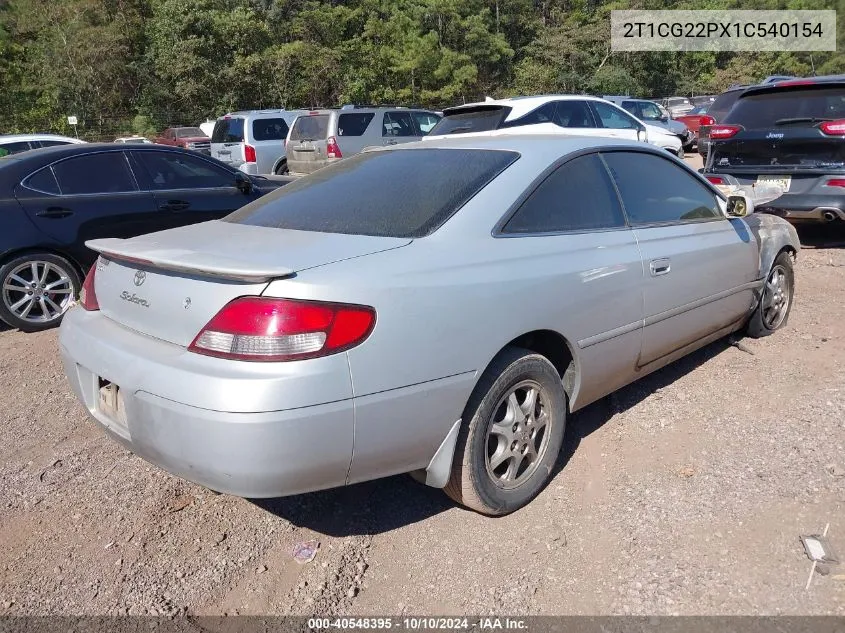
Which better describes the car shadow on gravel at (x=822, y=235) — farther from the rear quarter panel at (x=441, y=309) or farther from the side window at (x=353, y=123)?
the side window at (x=353, y=123)

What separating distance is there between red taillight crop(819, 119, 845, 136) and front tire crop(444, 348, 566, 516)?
5.36m

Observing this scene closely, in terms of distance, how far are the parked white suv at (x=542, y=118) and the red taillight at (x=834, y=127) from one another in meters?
2.70

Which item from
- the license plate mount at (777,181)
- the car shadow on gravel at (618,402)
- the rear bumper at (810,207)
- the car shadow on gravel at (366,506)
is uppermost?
the license plate mount at (777,181)

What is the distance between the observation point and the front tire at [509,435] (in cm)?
269

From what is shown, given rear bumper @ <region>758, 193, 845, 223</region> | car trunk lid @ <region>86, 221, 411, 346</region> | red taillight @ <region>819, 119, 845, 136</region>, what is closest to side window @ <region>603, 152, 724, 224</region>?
car trunk lid @ <region>86, 221, 411, 346</region>

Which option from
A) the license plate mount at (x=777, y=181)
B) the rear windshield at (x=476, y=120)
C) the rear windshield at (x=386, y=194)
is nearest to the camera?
the rear windshield at (x=386, y=194)

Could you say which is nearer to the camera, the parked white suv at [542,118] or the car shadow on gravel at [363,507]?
the car shadow on gravel at [363,507]

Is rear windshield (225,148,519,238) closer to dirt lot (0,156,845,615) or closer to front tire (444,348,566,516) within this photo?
front tire (444,348,566,516)

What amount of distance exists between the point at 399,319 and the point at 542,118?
8867 millimetres

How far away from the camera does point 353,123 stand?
48.3ft

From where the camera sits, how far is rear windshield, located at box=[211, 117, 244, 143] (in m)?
15.6

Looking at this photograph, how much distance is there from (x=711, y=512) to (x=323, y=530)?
65.0 inches

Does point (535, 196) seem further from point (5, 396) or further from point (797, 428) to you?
point (5, 396)

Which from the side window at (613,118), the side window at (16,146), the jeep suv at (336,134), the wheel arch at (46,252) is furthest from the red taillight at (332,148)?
the wheel arch at (46,252)
